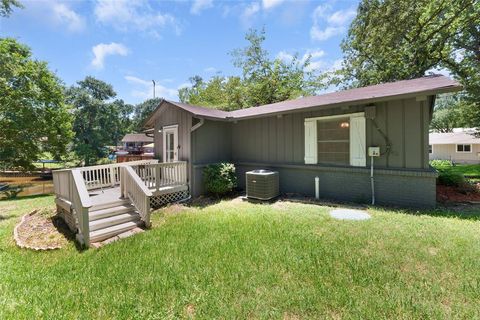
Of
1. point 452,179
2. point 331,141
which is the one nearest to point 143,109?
point 331,141

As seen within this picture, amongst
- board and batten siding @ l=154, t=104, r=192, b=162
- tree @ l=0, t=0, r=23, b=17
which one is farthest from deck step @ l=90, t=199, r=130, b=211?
tree @ l=0, t=0, r=23, b=17

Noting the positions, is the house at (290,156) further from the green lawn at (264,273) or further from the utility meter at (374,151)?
the green lawn at (264,273)

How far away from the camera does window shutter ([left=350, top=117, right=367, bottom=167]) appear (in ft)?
21.0

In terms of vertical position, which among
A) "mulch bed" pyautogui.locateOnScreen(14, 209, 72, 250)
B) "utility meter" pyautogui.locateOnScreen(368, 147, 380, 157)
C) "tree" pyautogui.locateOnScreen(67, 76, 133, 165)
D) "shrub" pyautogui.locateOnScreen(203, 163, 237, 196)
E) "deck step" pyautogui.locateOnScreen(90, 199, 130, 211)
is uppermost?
"tree" pyautogui.locateOnScreen(67, 76, 133, 165)

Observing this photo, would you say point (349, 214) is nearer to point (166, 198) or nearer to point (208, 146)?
point (208, 146)

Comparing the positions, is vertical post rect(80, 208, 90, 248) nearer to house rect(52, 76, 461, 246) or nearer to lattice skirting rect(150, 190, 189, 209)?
house rect(52, 76, 461, 246)

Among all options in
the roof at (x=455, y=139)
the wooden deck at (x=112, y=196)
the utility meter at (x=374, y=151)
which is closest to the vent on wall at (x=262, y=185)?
the wooden deck at (x=112, y=196)

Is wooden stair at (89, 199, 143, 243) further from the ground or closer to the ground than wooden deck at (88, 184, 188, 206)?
closer to the ground

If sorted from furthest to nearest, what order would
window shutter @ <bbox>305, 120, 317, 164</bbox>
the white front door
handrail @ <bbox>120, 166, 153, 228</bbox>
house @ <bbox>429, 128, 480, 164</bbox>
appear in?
house @ <bbox>429, 128, 480, 164</bbox> < the white front door < window shutter @ <bbox>305, 120, 317, 164</bbox> < handrail @ <bbox>120, 166, 153, 228</bbox>

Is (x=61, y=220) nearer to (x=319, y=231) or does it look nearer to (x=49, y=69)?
(x=319, y=231)

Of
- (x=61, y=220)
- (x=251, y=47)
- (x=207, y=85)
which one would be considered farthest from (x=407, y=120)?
(x=207, y=85)

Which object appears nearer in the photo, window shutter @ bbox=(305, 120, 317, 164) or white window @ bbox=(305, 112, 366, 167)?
white window @ bbox=(305, 112, 366, 167)

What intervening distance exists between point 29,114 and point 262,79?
1637 cm

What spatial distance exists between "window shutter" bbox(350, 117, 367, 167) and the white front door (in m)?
5.89
